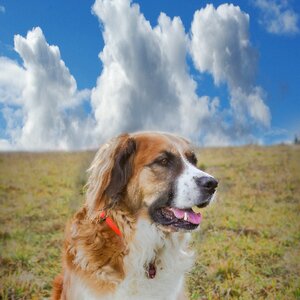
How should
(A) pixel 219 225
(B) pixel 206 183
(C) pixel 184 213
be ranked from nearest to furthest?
(B) pixel 206 183 < (C) pixel 184 213 < (A) pixel 219 225

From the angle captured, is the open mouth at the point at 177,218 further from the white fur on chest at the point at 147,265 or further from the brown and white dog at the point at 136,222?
the white fur on chest at the point at 147,265

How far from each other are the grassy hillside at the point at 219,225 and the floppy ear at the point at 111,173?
7.29ft

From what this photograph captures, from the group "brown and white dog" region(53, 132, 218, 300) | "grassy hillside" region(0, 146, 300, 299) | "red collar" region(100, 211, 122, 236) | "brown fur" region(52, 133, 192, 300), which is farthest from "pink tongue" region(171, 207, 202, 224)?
"grassy hillside" region(0, 146, 300, 299)

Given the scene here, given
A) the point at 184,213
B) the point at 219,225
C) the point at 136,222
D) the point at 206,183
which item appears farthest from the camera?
the point at 219,225

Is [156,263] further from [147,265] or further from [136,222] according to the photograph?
[136,222]

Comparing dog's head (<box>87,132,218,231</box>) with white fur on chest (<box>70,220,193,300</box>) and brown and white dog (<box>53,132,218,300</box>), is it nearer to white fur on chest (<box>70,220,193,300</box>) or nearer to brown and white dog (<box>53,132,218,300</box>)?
brown and white dog (<box>53,132,218,300</box>)

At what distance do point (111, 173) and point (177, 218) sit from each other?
721mm

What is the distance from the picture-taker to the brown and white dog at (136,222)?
4441mm

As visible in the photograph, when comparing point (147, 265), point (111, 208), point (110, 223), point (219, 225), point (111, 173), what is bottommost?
point (147, 265)

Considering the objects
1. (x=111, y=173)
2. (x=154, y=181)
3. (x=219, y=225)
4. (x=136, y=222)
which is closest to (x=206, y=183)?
(x=154, y=181)

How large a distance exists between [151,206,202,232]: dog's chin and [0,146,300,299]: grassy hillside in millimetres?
2136

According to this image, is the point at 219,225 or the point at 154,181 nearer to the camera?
the point at 154,181

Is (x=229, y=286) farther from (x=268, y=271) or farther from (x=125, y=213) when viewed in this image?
(x=125, y=213)

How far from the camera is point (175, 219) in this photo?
455cm
